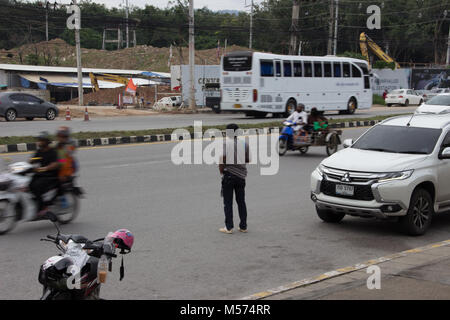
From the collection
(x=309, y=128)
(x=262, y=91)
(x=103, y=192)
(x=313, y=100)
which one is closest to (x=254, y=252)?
(x=103, y=192)

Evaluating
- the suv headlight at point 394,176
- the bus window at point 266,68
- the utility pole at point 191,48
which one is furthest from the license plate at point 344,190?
the utility pole at point 191,48

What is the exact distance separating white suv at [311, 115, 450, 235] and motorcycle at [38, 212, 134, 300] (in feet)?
15.6

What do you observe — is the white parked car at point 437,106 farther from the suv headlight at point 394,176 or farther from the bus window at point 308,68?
the suv headlight at point 394,176

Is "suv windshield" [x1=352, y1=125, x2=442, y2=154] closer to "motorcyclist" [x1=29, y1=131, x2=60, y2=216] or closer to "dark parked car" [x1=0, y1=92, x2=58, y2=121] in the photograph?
"motorcyclist" [x1=29, y1=131, x2=60, y2=216]

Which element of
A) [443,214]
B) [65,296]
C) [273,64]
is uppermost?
[273,64]

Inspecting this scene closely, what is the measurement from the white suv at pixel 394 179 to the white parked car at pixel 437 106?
14.5 m

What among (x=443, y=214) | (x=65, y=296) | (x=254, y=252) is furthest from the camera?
(x=443, y=214)

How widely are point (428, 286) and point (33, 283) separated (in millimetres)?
3792

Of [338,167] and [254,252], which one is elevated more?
[338,167]

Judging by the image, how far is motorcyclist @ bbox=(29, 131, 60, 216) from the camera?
815 cm

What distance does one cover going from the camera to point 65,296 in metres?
3.82

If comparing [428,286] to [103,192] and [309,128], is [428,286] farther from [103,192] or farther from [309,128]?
[309,128]

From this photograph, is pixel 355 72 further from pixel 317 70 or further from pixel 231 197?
pixel 231 197

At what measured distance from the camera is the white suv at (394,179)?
7.93m
